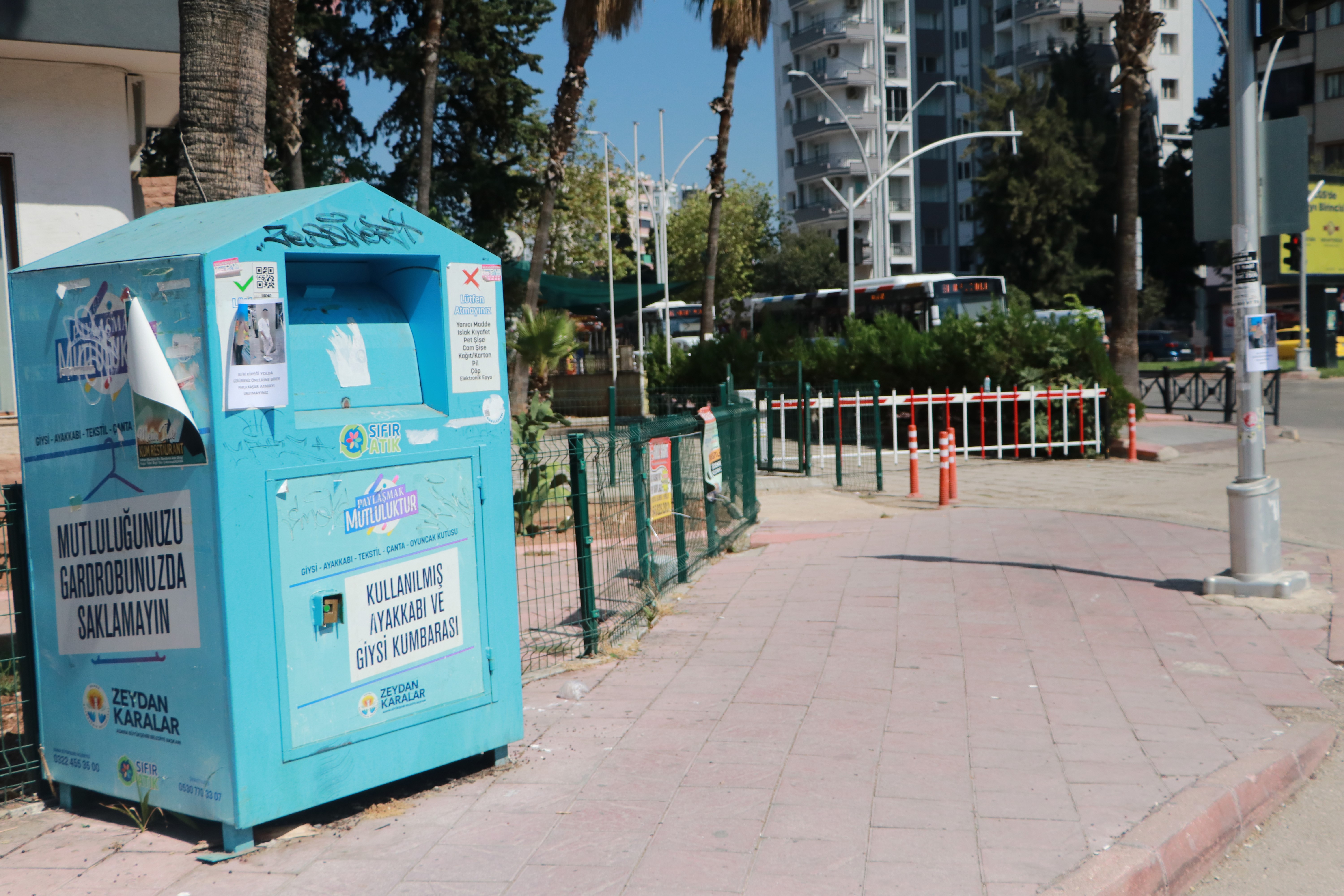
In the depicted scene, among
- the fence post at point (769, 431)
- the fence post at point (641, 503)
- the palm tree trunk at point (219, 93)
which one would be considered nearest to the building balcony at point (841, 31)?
the fence post at point (769, 431)

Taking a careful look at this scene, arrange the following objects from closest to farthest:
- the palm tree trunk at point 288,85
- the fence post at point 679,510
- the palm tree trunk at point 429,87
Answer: the fence post at point 679,510 → the palm tree trunk at point 288,85 → the palm tree trunk at point 429,87

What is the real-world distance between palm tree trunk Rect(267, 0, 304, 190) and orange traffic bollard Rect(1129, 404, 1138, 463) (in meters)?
13.5

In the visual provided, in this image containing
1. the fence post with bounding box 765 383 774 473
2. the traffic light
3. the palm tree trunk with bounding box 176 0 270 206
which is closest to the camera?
the palm tree trunk with bounding box 176 0 270 206

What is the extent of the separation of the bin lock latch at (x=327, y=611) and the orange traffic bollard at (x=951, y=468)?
9.87 m

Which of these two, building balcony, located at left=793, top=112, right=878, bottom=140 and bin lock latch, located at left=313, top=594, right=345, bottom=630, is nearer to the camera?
bin lock latch, located at left=313, top=594, right=345, bottom=630

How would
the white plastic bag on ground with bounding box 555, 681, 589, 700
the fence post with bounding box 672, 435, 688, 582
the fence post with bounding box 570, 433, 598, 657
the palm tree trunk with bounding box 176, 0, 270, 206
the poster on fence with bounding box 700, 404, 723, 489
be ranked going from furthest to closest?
1. the poster on fence with bounding box 700, 404, 723, 489
2. the fence post with bounding box 672, 435, 688, 582
3. the fence post with bounding box 570, 433, 598, 657
4. the palm tree trunk with bounding box 176, 0, 270, 206
5. the white plastic bag on ground with bounding box 555, 681, 589, 700

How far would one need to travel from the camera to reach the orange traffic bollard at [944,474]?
42.4ft

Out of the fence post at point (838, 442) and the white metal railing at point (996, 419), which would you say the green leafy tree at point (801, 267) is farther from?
the fence post at point (838, 442)

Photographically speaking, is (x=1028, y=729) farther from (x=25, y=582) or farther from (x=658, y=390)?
(x=658, y=390)

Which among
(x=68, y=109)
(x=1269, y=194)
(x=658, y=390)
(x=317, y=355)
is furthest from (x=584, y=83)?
(x=317, y=355)

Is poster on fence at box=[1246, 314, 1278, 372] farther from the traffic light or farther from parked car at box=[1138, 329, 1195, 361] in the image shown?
parked car at box=[1138, 329, 1195, 361]

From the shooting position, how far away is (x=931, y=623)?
7.12m

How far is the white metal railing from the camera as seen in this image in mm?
17281

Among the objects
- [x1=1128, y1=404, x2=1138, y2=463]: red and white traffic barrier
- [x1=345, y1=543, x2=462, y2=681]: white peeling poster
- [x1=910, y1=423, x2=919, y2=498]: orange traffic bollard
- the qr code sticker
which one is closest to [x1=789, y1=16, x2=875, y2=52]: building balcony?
[x1=1128, y1=404, x2=1138, y2=463]: red and white traffic barrier
